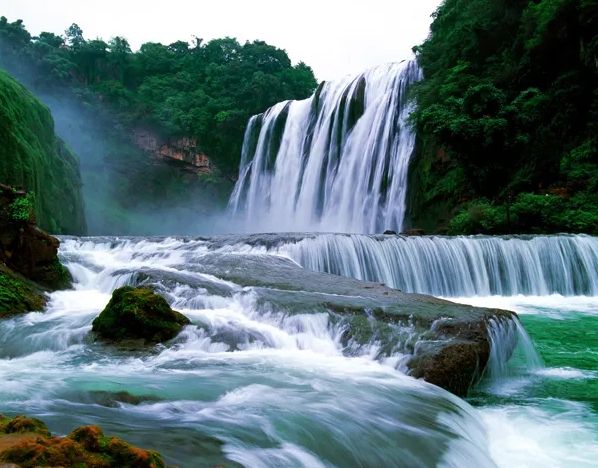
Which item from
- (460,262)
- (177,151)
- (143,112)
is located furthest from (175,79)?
(460,262)

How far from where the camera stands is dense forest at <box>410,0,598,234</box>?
15914mm

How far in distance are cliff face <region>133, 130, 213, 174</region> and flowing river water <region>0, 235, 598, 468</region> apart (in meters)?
31.0

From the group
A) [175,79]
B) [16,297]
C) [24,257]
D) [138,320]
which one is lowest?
[16,297]

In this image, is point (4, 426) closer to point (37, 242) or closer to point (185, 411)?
point (185, 411)

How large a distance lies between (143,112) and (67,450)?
133 ft

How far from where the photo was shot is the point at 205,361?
202 inches

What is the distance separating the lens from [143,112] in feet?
128

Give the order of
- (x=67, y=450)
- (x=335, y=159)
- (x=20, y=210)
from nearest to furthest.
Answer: (x=67, y=450)
(x=20, y=210)
(x=335, y=159)

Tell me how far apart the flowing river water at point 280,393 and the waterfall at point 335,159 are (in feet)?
46.6

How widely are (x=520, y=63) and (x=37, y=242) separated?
18220 mm

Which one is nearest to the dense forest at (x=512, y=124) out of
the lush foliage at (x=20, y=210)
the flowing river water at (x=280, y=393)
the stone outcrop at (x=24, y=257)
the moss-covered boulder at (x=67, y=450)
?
the flowing river water at (x=280, y=393)

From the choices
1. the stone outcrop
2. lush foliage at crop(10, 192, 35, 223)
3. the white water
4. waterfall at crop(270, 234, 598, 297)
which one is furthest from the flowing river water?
waterfall at crop(270, 234, 598, 297)

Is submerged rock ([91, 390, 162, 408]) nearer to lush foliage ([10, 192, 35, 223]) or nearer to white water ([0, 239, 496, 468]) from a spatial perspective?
white water ([0, 239, 496, 468])

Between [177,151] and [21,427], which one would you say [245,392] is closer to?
[21,427]
